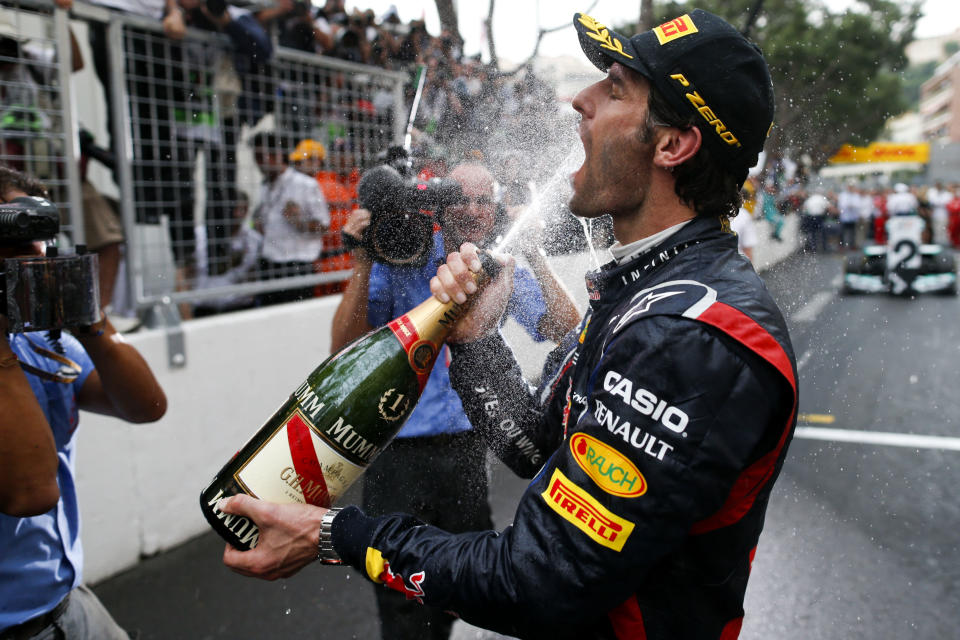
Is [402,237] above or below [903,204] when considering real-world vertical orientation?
below

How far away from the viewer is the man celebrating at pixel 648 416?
104cm

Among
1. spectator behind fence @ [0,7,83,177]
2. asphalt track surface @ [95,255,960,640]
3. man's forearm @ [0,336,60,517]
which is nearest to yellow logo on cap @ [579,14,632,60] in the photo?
asphalt track surface @ [95,255,960,640]

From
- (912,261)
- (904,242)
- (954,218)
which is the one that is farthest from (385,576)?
(954,218)

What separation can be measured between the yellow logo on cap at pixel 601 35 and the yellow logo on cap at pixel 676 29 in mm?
66

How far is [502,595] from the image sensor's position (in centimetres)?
110

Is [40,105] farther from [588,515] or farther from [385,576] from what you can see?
[588,515]

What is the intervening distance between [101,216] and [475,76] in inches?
103

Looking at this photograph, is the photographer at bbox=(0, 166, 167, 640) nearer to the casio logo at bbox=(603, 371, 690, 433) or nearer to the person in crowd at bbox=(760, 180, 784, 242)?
the casio logo at bbox=(603, 371, 690, 433)

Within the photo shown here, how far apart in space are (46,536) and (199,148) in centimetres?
250

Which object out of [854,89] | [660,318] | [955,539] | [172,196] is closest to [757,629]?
[955,539]

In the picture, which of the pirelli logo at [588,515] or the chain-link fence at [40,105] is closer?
the pirelli logo at [588,515]

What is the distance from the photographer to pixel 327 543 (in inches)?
Result: 48.6

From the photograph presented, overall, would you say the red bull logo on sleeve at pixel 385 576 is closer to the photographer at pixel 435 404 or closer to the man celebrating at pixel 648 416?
the man celebrating at pixel 648 416

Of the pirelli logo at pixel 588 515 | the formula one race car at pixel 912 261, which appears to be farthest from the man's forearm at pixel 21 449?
the formula one race car at pixel 912 261
